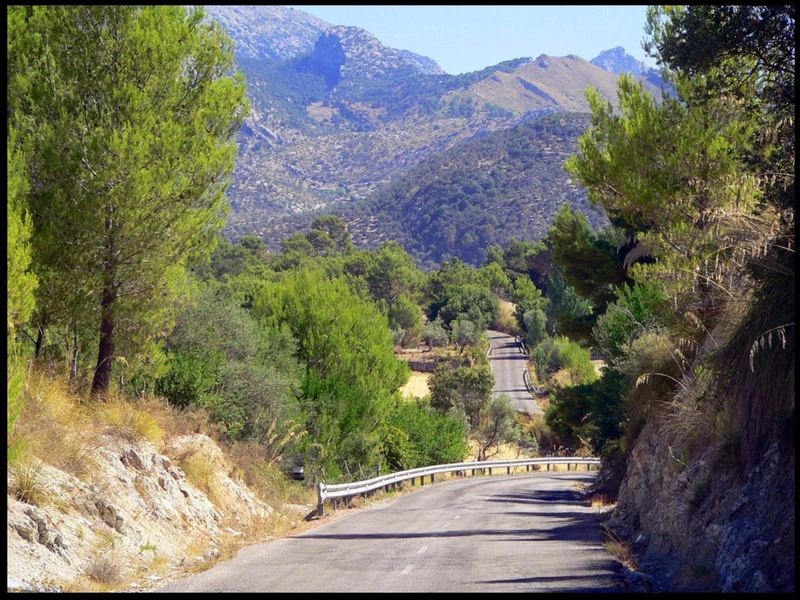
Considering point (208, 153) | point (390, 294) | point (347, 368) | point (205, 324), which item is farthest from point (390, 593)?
point (390, 294)

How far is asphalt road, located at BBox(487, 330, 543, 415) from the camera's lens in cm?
8162

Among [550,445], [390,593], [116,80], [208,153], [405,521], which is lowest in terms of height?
[550,445]

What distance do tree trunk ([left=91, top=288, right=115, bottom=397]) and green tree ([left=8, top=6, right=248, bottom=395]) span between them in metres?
0.02

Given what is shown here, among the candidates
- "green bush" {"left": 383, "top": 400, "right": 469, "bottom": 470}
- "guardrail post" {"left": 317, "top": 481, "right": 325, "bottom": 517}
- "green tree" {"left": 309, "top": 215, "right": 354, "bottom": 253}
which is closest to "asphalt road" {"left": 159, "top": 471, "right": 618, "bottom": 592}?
"guardrail post" {"left": 317, "top": 481, "right": 325, "bottom": 517}

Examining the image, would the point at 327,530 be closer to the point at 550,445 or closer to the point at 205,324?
the point at 205,324

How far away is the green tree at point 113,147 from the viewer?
61.7 ft

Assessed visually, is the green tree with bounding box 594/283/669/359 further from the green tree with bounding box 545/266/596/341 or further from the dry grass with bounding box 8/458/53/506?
the green tree with bounding box 545/266/596/341

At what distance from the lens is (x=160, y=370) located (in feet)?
73.1

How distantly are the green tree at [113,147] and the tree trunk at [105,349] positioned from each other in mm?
22

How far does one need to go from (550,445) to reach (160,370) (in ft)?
168

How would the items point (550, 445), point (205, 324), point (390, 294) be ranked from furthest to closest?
point (390, 294) < point (550, 445) < point (205, 324)

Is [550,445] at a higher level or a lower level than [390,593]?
lower

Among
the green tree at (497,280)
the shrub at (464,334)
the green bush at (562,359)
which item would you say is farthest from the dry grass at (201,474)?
the green tree at (497,280)

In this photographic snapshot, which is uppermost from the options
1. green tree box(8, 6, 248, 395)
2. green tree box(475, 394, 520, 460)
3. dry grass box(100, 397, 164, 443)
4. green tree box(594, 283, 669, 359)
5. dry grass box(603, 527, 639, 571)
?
green tree box(8, 6, 248, 395)
